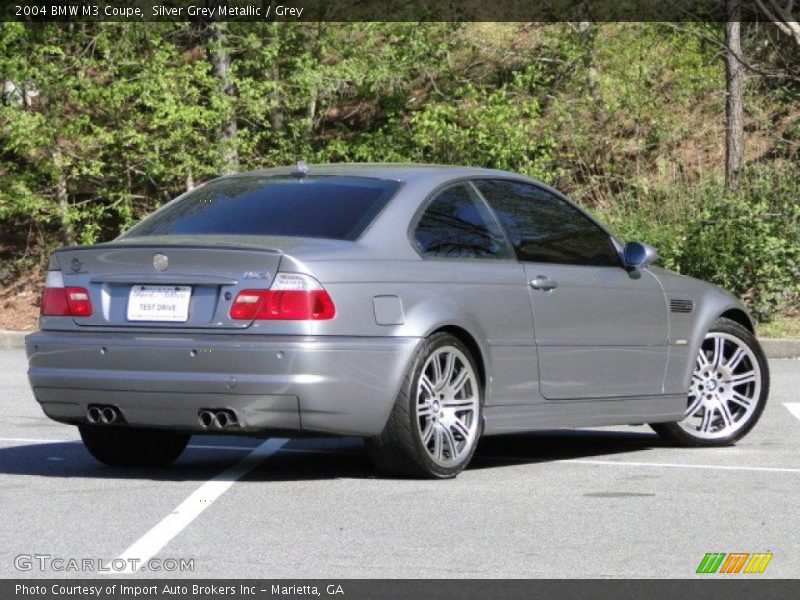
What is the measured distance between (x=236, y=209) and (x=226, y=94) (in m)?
15.6

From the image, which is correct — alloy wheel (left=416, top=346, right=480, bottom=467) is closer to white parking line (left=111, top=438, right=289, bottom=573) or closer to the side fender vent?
white parking line (left=111, top=438, right=289, bottom=573)

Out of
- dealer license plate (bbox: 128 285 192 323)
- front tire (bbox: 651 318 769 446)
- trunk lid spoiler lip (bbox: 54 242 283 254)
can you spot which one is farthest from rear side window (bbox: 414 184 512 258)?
front tire (bbox: 651 318 769 446)

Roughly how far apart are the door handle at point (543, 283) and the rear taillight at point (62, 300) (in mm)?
2238

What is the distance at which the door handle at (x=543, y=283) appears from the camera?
898cm

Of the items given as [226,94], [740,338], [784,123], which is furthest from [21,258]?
[740,338]

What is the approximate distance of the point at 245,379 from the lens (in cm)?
788

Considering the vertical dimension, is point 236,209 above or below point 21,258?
above

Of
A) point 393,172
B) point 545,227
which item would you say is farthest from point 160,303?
point 545,227

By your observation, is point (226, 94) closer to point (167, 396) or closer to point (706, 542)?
point (167, 396)

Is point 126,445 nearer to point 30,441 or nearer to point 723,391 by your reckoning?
point 30,441

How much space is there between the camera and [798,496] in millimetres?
8008

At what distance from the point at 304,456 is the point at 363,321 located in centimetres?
174

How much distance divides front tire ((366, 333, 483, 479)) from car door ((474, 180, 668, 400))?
572mm
